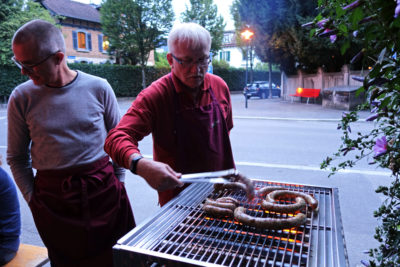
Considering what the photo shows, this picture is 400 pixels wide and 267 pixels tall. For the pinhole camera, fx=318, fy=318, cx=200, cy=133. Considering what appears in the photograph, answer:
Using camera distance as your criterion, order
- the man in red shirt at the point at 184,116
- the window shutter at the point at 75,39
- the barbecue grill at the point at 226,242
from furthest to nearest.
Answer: the window shutter at the point at 75,39 < the man in red shirt at the point at 184,116 < the barbecue grill at the point at 226,242

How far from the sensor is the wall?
18.3 metres

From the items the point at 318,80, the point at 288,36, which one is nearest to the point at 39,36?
the point at 288,36

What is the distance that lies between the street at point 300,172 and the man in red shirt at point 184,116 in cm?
51

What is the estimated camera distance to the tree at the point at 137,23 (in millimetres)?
27500

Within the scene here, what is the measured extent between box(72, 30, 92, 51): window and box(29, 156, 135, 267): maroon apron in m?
35.0

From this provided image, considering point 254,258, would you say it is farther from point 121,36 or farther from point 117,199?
point 121,36

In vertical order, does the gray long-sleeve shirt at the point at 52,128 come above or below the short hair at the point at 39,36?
below

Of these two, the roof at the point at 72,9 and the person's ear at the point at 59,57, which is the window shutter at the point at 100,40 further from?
the person's ear at the point at 59,57

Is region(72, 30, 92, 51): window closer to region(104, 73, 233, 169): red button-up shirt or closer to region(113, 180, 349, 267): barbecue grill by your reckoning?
region(104, 73, 233, 169): red button-up shirt

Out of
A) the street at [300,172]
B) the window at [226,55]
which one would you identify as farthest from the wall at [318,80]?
the window at [226,55]

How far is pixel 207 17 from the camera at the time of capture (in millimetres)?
34062

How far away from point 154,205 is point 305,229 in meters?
3.79

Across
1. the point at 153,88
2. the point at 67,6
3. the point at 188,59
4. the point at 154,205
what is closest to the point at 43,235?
the point at 153,88

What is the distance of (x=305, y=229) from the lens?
5.45 ft
